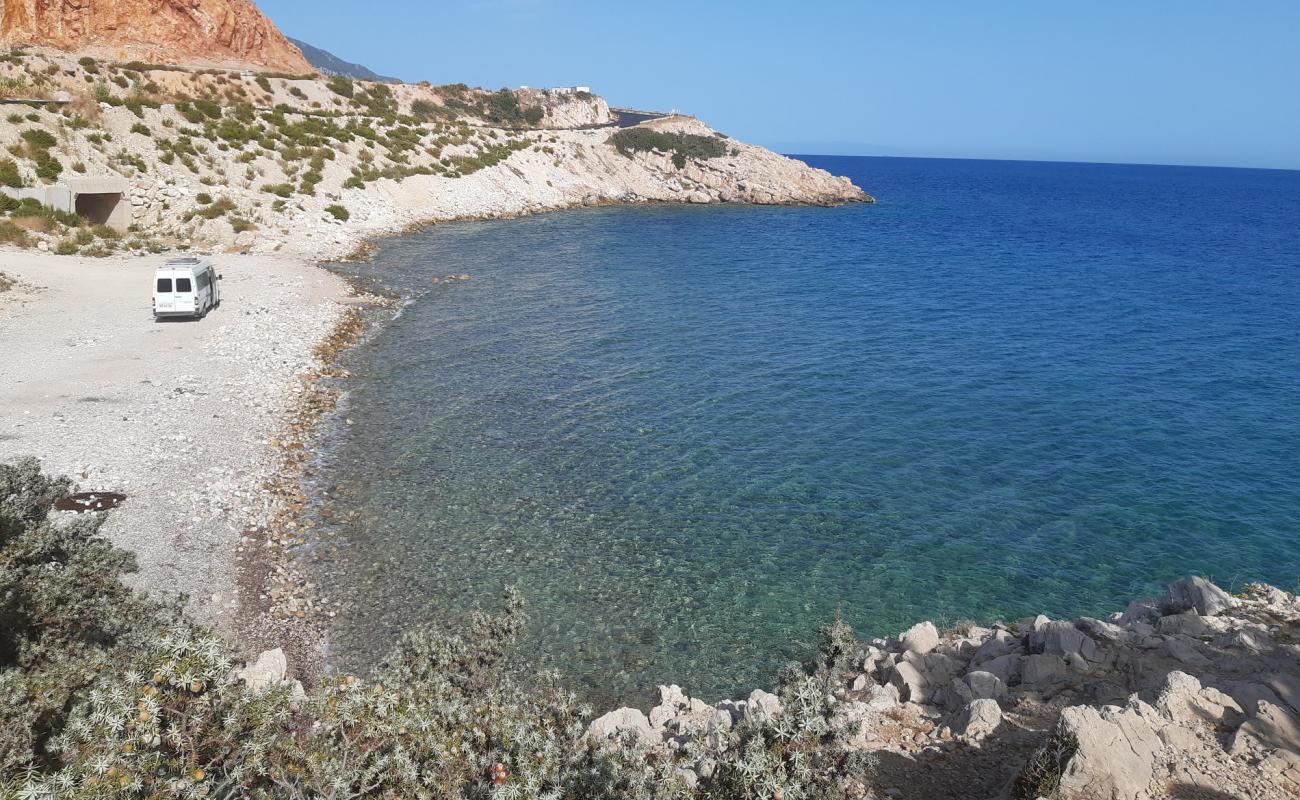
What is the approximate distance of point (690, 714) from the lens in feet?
39.4

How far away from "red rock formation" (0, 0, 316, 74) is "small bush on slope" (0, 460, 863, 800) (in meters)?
80.1

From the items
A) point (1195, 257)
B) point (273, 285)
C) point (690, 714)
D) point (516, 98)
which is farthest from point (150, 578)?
point (516, 98)

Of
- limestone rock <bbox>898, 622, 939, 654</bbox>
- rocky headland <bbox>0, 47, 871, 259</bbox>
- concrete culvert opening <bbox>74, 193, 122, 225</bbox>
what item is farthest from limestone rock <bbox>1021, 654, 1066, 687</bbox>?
concrete culvert opening <bbox>74, 193, 122, 225</bbox>

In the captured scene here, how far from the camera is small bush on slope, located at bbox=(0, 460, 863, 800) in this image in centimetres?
607

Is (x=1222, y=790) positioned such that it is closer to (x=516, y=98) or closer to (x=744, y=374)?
(x=744, y=374)

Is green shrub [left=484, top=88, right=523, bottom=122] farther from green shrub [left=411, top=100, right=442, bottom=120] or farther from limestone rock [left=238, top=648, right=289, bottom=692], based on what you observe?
limestone rock [left=238, top=648, right=289, bottom=692]

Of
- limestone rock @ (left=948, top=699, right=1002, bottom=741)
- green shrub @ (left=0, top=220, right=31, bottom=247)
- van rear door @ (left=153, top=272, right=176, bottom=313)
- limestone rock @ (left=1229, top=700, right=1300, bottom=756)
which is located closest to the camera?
limestone rock @ (left=1229, top=700, right=1300, bottom=756)

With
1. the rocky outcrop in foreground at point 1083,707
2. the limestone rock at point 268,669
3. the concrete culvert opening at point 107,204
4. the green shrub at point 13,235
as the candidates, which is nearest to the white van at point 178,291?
the green shrub at point 13,235

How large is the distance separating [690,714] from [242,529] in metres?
11.6

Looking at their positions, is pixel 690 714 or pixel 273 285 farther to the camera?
pixel 273 285

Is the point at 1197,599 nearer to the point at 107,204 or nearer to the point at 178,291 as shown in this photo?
the point at 178,291

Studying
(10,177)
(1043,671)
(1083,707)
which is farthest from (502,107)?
(1083,707)

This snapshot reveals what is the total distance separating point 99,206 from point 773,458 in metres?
44.4

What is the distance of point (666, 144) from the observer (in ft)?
331
